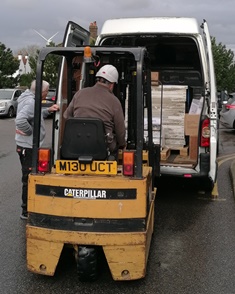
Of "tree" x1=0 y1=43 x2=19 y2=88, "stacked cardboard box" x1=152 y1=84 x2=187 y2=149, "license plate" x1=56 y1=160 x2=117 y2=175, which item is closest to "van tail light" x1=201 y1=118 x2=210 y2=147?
"stacked cardboard box" x1=152 y1=84 x2=187 y2=149

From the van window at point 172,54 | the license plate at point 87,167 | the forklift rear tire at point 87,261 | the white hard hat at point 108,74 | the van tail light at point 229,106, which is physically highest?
the van window at point 172,54

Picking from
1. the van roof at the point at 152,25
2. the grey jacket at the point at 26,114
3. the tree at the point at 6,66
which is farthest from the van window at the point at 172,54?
the tree at the point at 6,66

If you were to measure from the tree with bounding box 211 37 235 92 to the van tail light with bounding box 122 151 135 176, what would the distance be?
99.5ft

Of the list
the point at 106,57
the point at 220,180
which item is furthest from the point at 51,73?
the point at 106,57

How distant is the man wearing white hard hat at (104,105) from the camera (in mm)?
4090

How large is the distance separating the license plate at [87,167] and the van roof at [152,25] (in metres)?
3.34

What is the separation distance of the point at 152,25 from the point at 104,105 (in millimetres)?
3017

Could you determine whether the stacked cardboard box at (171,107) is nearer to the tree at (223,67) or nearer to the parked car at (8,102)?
the parked car at (8,102)

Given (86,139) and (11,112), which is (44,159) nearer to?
(86,139)

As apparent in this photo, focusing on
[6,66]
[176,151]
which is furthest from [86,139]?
[6,66]

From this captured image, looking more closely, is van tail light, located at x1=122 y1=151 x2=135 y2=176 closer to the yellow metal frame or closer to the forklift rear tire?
the yellow metal frame

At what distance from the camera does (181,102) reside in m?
7.06

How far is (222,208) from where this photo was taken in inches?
256

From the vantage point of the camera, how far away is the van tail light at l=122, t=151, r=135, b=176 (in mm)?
3777
